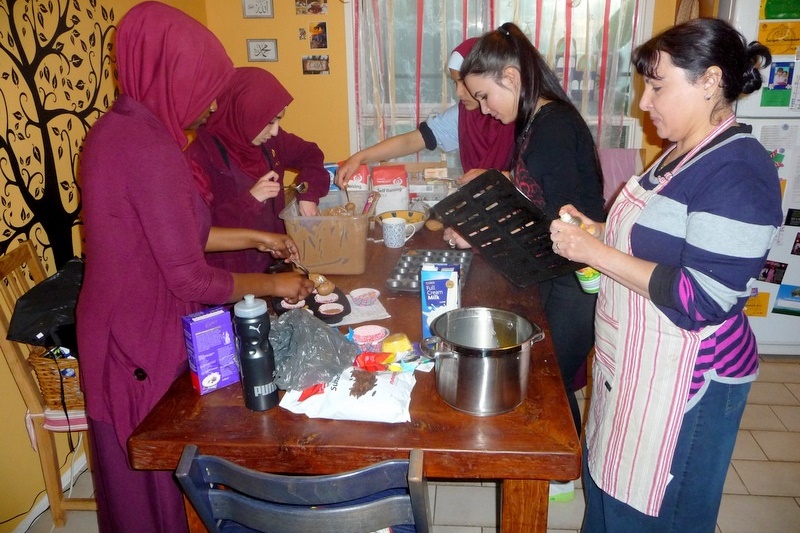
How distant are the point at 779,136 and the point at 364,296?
7.27 feet

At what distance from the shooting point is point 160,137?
117cm

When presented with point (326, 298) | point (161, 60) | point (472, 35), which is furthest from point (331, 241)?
point (472, 35)

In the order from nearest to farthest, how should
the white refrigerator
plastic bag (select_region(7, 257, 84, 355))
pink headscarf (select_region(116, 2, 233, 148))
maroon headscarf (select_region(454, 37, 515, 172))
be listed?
pink headscarf (select_region(116, 2, 233, 148)) < plastic bag (select_region(7, 257, 84, 355)) < maroon headscarf (select_region(454, 37, 515, 172)) < the white refrigerator

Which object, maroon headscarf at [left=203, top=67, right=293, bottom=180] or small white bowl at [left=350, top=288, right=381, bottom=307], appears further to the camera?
maroon headscarf at [left=203, top=67, right=293, bottom=180]

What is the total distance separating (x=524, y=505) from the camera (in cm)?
106

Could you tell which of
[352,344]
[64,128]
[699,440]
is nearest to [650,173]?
[699,440]

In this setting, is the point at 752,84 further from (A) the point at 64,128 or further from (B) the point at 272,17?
(B) the point at 272,17

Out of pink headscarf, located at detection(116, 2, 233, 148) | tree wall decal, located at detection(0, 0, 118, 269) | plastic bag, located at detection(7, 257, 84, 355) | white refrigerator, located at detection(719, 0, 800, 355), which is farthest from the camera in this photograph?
white refrigerator, located at detection(719, 0, 800, 355)

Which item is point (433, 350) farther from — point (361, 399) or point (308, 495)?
point (308, 495)

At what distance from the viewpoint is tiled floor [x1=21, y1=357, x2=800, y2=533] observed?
1.95 m

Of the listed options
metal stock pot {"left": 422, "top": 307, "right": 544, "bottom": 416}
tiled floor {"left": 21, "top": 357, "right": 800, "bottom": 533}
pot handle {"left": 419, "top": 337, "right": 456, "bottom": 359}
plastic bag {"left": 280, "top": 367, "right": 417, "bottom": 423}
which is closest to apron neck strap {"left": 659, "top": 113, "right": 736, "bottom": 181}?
metal stock pot {"left": 422, "top": 307, "right": 544, "bottom": 416}

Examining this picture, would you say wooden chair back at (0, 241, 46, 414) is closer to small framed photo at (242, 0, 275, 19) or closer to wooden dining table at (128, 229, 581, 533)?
wooden dining table at (128, 229, 581, 533)

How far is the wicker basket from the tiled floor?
0.47m

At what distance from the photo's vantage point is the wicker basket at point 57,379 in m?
1.79
